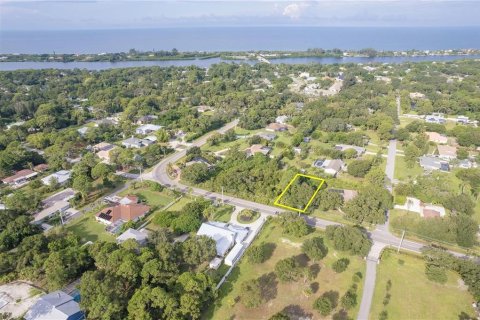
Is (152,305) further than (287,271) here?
No

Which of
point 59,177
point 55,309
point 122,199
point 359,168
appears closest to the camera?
point 55,309

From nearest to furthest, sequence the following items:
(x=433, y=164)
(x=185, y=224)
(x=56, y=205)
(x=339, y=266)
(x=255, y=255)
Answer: (x=339, y=266) → (x=255, y=255) → (x=185, y=224) → (x=56, y=205) → (x=433, y=164)

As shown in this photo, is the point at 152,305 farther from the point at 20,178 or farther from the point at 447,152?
the point at 447,152

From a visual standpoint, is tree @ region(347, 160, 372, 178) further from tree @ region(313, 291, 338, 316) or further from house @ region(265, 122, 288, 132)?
tree @ region(313, 291, 338, 316)

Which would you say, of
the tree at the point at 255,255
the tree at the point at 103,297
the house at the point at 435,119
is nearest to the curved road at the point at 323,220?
the tree at the point at 255,255

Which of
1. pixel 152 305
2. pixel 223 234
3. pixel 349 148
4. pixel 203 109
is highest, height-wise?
pixel 203 109

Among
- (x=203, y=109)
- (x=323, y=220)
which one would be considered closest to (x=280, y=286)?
(x=323, y=220)

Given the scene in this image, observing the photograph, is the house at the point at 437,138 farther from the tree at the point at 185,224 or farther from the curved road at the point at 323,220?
the tree at the point at 185,224

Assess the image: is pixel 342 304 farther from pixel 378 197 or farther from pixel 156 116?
pixel 156 116
